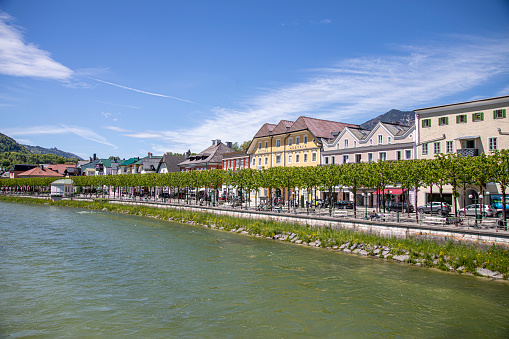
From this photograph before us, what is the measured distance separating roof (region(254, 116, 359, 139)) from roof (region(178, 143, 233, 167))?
1496 centimetres

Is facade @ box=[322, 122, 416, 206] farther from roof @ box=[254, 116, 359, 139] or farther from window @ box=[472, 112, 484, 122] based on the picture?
window @ box=[472, 112, 484, 122]

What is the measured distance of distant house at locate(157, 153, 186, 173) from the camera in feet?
311

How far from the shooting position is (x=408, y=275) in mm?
21016

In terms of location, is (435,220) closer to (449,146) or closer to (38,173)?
(449,146)

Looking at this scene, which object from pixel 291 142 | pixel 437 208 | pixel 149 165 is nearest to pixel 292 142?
pixel 291 142

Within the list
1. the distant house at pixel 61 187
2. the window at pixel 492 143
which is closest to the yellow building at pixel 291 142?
the window at pixel 492 143

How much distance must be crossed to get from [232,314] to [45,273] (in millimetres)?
12083

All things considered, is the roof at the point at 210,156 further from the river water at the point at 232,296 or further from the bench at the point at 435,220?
the bench at the point at 435,220

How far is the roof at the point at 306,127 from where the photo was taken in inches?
2371

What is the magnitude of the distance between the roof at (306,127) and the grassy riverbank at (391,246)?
78.6 feet

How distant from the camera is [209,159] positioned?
3196 inches

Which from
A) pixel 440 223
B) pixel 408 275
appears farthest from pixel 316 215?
pixel 408 275

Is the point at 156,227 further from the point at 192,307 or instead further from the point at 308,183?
the point at 192,307

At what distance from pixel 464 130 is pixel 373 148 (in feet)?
38.3
